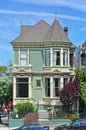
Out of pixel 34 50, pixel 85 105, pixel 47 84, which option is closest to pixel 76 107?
pixel 85 105

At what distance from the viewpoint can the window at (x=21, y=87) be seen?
61406 millimetres

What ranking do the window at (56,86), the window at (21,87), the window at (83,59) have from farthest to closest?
the window at (83,59)
the window at (21,87)
the window at (56,86)

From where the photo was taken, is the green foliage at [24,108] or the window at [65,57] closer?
the green foliage at [24,108]

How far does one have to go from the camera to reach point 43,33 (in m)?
64.1

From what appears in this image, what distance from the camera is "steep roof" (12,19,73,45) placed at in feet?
202

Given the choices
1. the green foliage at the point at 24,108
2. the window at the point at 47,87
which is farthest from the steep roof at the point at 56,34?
the green foliage at the point at 24,108

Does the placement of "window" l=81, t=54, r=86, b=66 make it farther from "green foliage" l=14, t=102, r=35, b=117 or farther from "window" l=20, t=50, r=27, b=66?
"green foliage" l=14, t=102, r=35, b=117

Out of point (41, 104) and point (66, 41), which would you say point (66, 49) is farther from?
point (41, 104)

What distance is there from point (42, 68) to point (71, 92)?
234 inches

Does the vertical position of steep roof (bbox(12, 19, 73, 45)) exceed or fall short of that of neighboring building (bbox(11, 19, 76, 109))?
it exceeds it

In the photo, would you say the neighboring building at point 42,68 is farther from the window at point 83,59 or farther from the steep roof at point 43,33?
the window at point 83,59

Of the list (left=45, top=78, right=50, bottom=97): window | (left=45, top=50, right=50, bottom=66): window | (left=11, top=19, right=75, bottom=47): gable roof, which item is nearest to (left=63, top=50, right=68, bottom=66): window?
(left=11, top=19, right=75, bottom=47): gable roof

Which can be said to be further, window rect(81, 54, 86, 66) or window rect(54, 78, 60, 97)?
window rect(81, 54, 86, 66)

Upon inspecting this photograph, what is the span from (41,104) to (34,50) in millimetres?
7145
